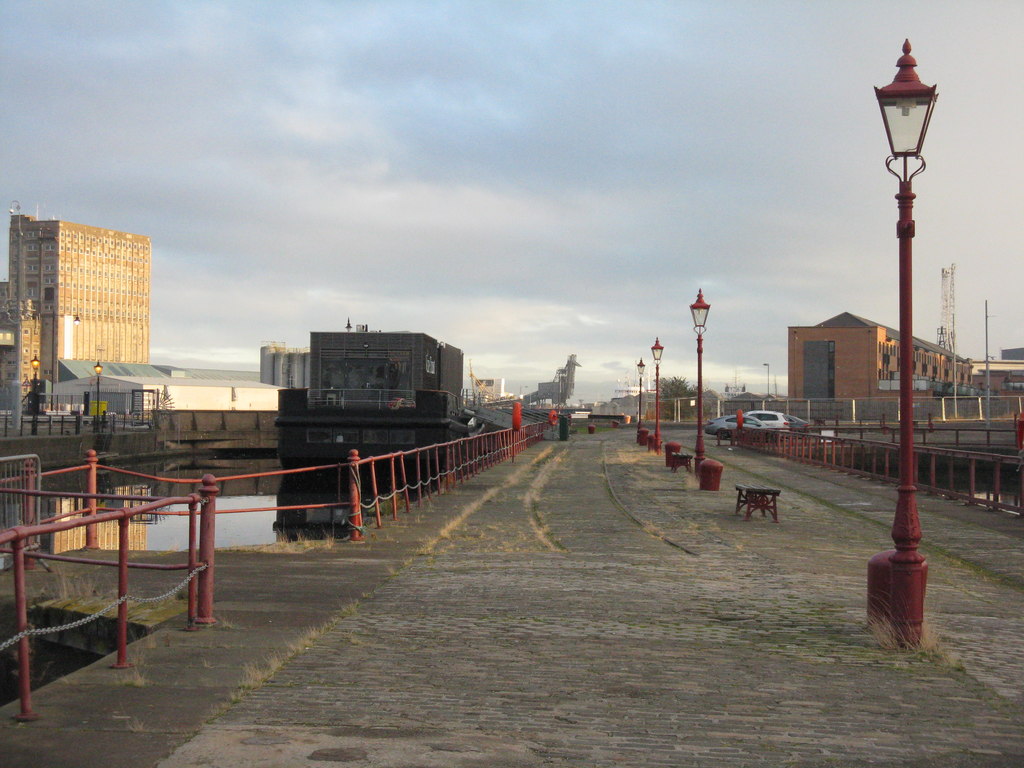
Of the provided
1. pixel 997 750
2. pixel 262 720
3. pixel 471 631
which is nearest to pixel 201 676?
pixel 262 720

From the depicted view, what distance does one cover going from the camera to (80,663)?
8523 mm

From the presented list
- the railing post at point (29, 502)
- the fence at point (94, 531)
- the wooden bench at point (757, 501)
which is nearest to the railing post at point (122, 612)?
the fence at point (94, 531)

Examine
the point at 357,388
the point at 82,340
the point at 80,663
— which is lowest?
the point at 80,663

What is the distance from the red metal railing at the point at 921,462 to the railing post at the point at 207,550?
1430 centimetres

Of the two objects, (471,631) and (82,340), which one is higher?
(82,340)

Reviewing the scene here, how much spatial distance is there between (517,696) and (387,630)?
208cm

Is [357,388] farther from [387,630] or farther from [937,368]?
[937,368]

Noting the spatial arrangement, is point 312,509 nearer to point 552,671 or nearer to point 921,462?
point 552,671

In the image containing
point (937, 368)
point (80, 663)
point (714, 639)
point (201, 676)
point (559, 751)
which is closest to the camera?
point (559, 751)

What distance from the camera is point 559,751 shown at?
4.73m

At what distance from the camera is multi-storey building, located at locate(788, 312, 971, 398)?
301ft

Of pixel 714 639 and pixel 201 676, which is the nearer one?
pixel 201 676

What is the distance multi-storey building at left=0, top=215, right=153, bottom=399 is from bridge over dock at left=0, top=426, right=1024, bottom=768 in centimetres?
13877

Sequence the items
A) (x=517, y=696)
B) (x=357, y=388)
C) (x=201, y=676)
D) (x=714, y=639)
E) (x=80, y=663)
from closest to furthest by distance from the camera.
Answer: (x=517, y=696)
(x=201, y=676)
(x=714, y=639)
(x=80, y=663)
(x=357, y=388)
